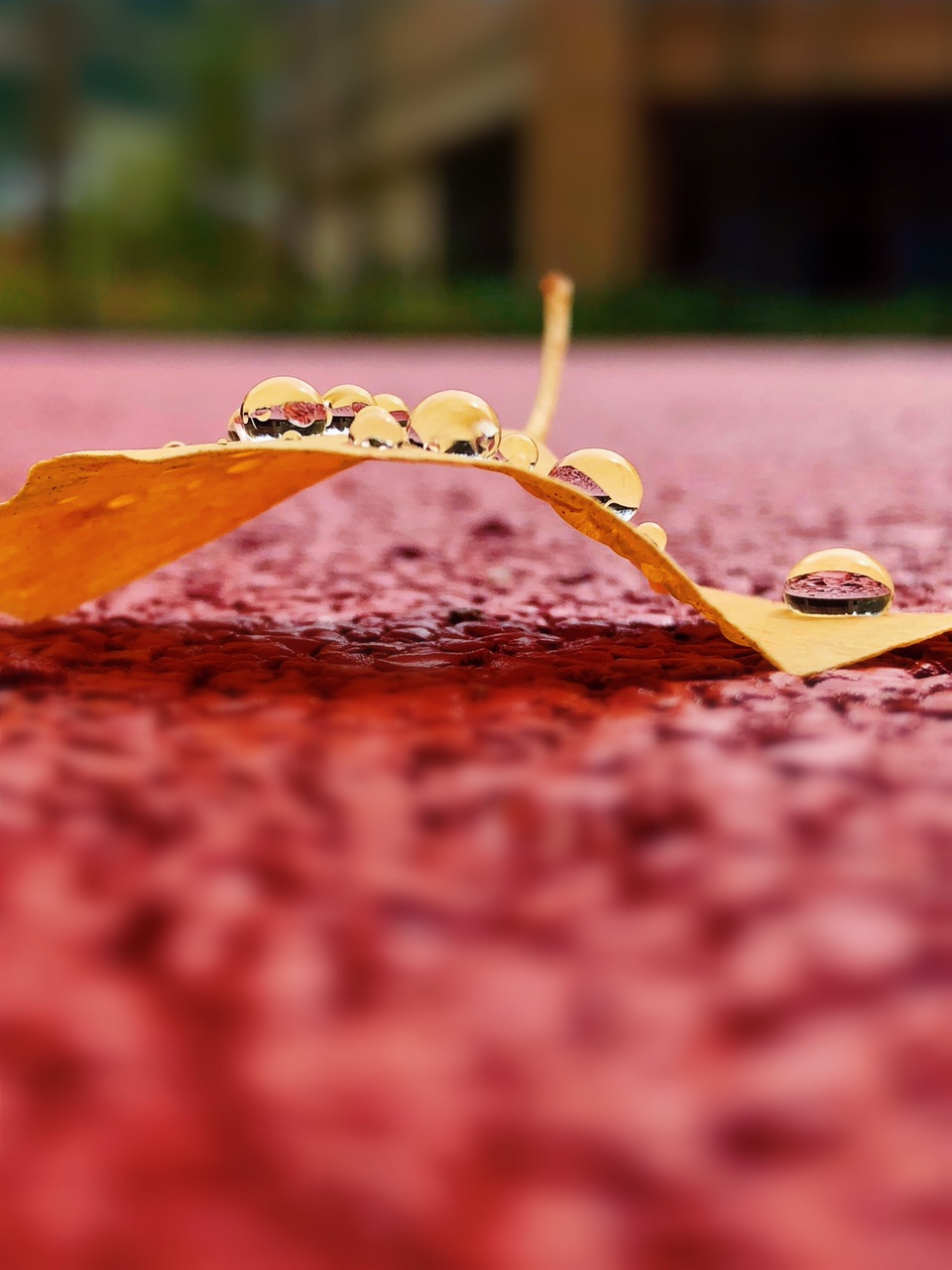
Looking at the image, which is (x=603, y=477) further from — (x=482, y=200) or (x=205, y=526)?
(x=482, y=200)

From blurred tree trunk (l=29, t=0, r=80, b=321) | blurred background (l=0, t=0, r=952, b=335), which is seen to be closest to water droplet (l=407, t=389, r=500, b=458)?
blurred background (l=0, t=0, r=952, b=335)

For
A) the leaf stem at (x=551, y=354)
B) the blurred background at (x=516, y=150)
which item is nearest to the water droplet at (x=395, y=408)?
the leaf stem at (x=551, y=354)

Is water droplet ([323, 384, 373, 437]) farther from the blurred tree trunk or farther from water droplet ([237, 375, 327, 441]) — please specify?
the blurred tree trunk

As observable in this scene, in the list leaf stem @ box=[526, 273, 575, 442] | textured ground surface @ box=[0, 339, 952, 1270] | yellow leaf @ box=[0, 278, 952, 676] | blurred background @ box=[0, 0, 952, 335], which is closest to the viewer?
textured ground surface @ box=[0, 339, 952, 1270]

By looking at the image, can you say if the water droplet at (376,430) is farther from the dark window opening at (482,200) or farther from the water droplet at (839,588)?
the dark window opening at (482,200)

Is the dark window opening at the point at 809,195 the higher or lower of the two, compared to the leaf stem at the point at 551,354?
higher

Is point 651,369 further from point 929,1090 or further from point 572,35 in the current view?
point 572,35

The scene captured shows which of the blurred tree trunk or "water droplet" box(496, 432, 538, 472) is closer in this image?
"water droplet" box(496, 432, 538, 472)

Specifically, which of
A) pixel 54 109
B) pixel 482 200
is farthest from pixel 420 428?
pixel 482 200

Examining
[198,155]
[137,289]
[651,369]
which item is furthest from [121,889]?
[198,155]
